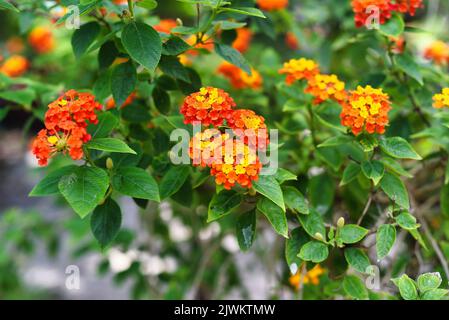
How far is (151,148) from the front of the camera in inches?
54.6

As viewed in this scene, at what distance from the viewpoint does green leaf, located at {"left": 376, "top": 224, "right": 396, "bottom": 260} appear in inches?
41.8

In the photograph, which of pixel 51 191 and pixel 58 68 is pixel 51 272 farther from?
pixel 51 191

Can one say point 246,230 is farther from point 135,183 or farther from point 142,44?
point 142,44

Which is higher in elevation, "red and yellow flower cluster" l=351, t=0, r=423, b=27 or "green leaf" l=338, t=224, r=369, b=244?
"red and yellow flower cluster" l=351, t=0, r=423, b=27

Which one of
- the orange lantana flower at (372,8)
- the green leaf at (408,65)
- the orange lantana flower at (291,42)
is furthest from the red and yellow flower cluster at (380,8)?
the orange lantana flower at (291,42)

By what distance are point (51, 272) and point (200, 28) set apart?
2917 millimetres

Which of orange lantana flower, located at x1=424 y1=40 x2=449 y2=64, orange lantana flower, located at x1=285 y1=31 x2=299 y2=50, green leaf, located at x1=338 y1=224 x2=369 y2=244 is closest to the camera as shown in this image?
green leaf, located at x1=338 y1=224 x2=369 y2=244

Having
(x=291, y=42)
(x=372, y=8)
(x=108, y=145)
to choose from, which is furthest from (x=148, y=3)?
(x=291, y=42)

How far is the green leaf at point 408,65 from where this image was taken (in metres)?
1.35

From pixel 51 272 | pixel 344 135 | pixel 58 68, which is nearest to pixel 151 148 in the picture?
pixel 344 135

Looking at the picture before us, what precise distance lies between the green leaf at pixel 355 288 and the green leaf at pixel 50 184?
65 cm

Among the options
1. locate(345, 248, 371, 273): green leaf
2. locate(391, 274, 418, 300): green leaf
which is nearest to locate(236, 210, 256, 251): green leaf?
locate(345, 248, 371, 273): green leaf

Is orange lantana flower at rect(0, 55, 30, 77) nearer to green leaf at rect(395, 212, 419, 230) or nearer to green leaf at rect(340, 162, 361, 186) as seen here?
green leaf at rect(340, 162, 361, 186)

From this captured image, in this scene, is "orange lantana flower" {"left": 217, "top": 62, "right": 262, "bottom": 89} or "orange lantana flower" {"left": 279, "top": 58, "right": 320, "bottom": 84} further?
"orange lantana flower" {"left": 217, "top": 62, "right": 262, "bottom": 89}
